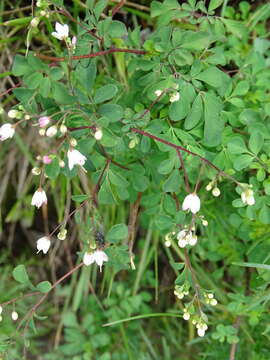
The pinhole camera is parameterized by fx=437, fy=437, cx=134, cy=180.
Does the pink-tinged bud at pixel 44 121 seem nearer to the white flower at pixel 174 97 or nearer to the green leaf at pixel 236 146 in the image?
the white flower at pixel 174 97

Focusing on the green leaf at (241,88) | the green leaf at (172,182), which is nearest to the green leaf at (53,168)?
the green leaf at (172,182)

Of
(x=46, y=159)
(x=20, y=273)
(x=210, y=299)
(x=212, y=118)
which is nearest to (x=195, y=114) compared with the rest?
(x=212, y=118)

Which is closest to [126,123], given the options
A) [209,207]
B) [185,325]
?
[209,207]

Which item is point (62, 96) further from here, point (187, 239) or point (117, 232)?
point (187, 239)

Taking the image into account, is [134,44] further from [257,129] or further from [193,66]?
[257,129]

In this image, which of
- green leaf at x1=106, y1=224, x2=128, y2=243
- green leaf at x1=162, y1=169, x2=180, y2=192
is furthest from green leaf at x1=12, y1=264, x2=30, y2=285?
green leaf at x1=162, y1=169, x2=180, y2=192

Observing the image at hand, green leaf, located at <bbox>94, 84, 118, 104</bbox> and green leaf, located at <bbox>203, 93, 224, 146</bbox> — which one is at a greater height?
green leaf, located at <bbox>94, 84, 118, 104</bbox>

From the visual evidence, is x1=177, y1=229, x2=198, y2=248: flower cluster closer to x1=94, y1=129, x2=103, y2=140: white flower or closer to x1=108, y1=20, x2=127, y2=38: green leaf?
x1=94, y1=129, x2=103, y2=140: white flower
